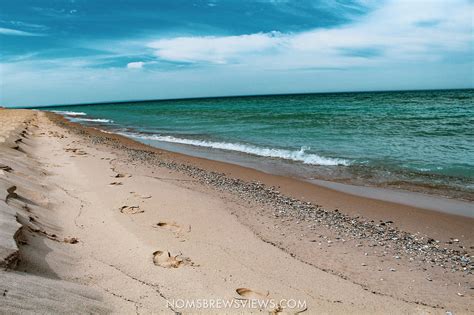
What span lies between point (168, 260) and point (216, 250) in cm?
66

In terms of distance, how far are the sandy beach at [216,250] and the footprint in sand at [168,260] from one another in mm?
23

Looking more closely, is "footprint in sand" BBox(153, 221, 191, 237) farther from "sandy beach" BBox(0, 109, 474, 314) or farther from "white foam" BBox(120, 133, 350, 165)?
"white foam" BBox(120, 133, 350, 165)

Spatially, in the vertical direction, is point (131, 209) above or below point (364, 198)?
above

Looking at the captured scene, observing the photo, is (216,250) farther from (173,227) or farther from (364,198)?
(364,198)

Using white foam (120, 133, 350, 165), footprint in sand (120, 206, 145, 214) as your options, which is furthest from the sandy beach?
white foam (120, 133, 350, 165)

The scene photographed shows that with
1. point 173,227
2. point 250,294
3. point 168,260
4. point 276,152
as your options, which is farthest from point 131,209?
point 276,152

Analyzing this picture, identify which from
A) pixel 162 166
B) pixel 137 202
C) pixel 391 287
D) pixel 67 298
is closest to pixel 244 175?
pixel 162 166

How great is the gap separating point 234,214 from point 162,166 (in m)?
4.85

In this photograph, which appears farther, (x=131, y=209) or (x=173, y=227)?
(x=131, y=209)

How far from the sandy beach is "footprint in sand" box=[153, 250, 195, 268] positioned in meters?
Result: 0.02

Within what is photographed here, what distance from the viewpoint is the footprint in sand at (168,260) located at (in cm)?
386

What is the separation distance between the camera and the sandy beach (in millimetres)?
3142

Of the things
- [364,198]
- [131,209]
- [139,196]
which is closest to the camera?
[131,209]

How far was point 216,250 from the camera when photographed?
4.34m
